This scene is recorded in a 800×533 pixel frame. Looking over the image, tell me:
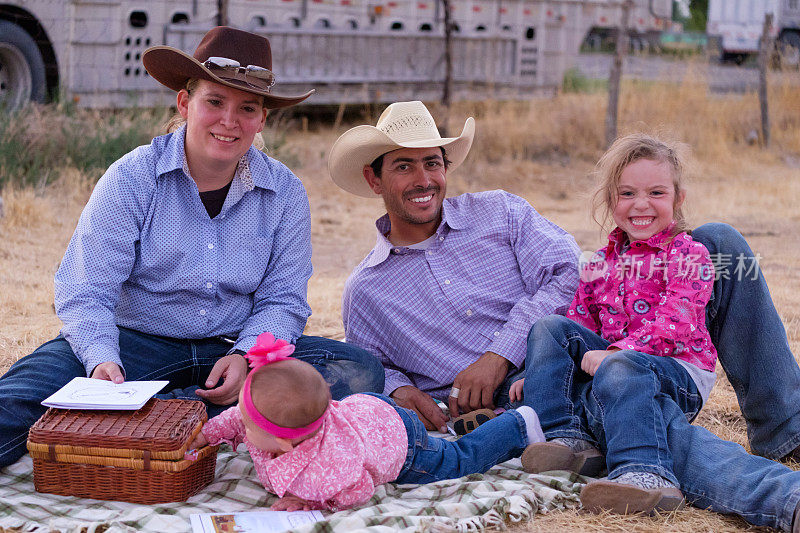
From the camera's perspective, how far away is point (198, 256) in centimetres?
363

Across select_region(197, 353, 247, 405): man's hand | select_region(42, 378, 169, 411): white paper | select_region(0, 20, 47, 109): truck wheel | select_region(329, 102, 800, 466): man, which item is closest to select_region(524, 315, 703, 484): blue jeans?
select_region(329, 102, 800, 466): man

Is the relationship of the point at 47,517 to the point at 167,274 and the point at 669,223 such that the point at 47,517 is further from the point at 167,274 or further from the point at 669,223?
the point at 669,223

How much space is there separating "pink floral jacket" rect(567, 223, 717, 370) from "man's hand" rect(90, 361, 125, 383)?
Answer: 1.70 m

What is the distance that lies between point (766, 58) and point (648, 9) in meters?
4.14

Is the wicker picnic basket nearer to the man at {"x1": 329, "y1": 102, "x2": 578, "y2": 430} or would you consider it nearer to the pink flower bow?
the pink flower bow

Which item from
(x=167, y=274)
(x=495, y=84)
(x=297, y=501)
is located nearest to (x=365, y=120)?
(x=495, y=84)

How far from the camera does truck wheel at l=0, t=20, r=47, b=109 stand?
8930 mm

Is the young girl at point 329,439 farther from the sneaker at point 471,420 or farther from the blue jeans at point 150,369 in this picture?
the blue jeans at point 150,369

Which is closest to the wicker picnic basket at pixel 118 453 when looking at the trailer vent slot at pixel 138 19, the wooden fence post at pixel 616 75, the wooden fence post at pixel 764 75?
the trailer vent slot at pixel 138 19

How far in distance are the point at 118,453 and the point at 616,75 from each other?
948cm

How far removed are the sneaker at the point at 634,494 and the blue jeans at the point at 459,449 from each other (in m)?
0.43

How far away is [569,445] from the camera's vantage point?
332 cm

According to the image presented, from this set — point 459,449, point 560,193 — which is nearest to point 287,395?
point 459,449

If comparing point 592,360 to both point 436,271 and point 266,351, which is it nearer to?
point 436,271
